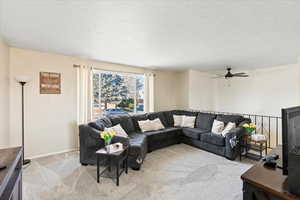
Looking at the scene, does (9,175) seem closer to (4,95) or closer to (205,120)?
(4,95)

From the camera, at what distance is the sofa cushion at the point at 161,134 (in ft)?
11.8

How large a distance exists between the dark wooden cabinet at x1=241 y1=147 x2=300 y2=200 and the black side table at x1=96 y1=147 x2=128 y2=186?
1693 mm

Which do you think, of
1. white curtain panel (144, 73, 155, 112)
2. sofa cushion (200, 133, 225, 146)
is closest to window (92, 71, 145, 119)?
white curtain panel (144, 73, 155, 112)

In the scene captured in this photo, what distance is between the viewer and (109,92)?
Answer: 431 cm

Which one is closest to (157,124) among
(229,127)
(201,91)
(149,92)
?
(149,92)

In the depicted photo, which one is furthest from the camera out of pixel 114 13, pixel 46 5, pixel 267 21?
pixel 267 21

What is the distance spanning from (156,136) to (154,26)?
2538 millimetres

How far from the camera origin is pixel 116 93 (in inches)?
175

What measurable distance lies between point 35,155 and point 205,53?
4361 mm

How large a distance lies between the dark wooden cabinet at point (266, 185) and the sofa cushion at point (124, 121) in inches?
118

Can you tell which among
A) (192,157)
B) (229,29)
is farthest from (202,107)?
(229,29)

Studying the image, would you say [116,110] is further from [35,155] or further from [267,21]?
[267,21]

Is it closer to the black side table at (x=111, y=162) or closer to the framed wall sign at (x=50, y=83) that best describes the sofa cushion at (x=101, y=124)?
the black side table at (x=111, y=162)

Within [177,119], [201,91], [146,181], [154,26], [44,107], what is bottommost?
[146,181]
